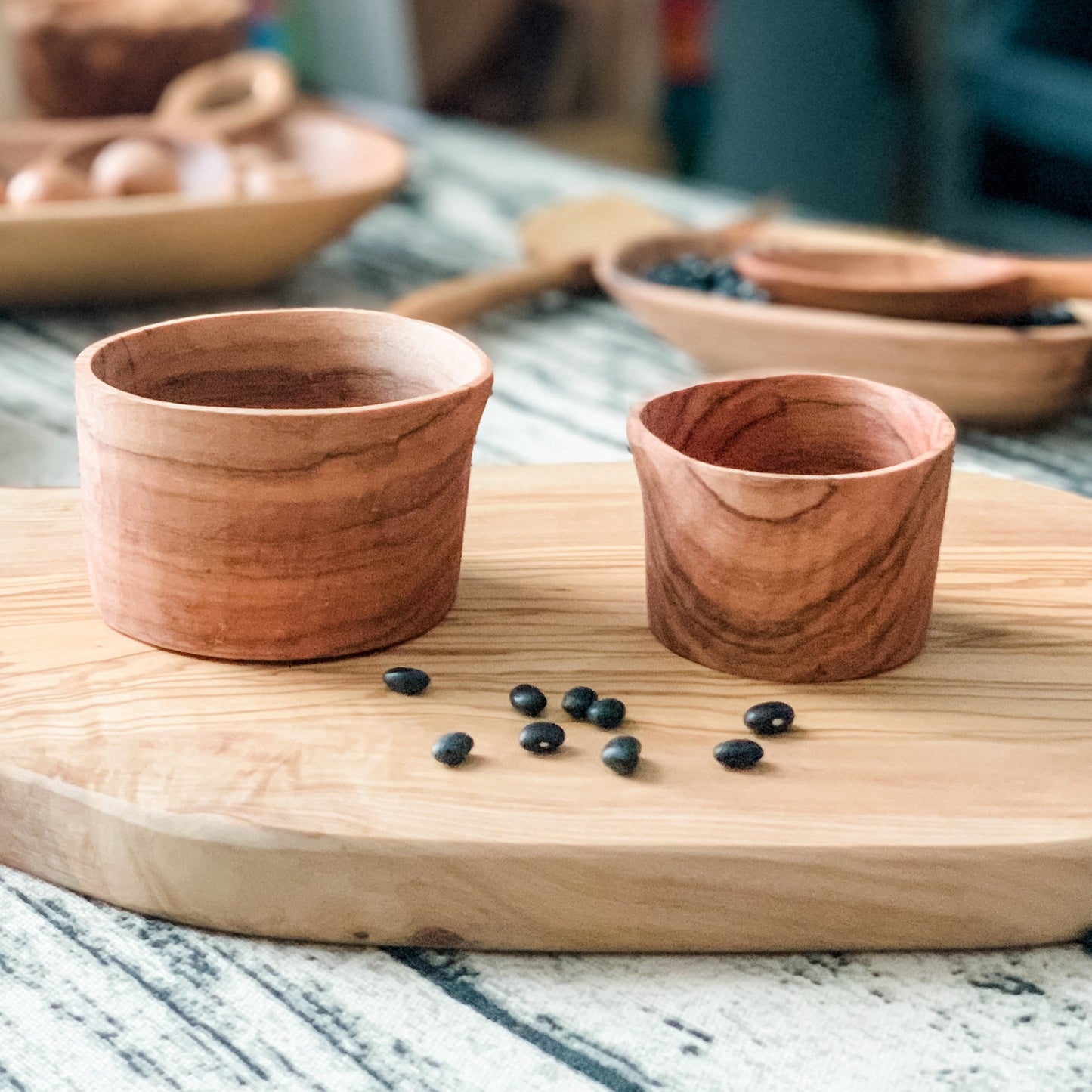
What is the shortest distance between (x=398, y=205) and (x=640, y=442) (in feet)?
3.68

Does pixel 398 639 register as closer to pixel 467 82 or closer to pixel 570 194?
pixel 570 194

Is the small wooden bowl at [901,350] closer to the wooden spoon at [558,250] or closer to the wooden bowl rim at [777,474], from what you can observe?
the wooden spoon at [558,250]

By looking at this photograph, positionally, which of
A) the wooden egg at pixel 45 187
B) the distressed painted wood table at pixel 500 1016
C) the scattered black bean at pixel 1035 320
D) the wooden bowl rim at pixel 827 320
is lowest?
the distressed painted wood table at pixel 500 1016

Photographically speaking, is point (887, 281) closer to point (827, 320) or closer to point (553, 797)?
point (827, 320)

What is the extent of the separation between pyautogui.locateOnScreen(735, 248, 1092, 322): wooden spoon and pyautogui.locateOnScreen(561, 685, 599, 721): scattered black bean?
0.50m

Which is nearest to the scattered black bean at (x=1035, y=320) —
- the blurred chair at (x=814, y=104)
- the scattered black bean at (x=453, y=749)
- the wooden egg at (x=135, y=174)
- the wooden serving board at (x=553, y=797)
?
the wooden serving board at (x=553, y=797)

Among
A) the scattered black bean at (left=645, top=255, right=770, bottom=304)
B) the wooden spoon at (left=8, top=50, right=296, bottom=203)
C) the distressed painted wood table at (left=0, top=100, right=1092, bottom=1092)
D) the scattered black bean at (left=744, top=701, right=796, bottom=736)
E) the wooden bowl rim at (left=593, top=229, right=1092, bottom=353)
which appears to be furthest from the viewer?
the wooden spoon at (left=8, top=50, right=296, bottom=203)

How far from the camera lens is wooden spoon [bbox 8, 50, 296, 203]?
4.09ft

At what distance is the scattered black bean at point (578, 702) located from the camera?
57 cm

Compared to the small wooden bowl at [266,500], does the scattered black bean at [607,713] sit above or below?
below

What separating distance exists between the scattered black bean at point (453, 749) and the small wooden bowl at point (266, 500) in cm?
9

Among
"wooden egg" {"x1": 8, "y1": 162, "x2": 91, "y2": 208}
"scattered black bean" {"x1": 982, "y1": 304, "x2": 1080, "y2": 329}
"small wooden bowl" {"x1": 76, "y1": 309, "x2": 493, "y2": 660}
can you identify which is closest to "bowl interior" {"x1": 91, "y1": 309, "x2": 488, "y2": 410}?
"small wooden bowl" {"x1": 76, "y1": 309, "x2": 493, "y2": 660}

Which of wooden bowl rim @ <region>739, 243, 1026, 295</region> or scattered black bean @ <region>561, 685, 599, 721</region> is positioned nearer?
scattered black bean @ <region>561, 685, 599, 721</region>

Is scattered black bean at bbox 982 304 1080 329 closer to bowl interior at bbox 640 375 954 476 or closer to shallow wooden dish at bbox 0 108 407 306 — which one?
bowl interior at bbox 640 375 954 476
